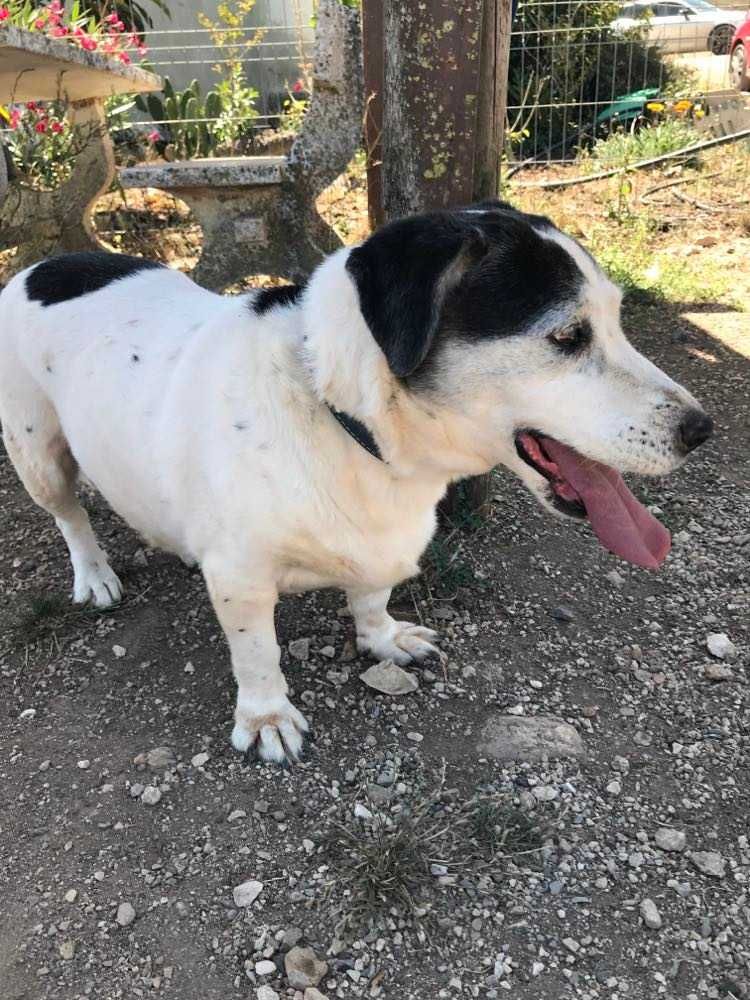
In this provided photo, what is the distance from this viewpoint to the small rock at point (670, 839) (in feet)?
7.53

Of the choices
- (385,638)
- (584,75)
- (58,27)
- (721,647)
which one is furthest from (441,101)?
(584,75)

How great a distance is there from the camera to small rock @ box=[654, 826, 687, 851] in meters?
2.29

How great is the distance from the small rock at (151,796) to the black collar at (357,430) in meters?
1.22

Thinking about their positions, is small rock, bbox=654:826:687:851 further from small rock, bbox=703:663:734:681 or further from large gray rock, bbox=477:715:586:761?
small rock, bbox=703:663:734:681

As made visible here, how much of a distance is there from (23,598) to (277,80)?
27.3ft

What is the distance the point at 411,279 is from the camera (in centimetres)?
191

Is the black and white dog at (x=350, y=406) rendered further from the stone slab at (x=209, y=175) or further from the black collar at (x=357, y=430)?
the stone slab at (x=209, y=175)

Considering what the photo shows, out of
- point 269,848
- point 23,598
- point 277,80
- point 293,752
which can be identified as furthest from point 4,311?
point 277,80

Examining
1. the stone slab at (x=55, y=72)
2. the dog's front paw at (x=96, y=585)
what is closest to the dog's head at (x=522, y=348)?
the dog's front paw at (x=96, y=585)

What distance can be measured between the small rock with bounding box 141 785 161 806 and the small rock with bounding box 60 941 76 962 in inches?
17.2

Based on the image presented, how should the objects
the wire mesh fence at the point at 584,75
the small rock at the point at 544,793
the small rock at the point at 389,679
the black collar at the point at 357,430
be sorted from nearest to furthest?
the black collar at the point at 357,430 → the small rock at the point at 544,793 → the small rock at the point at 389,679 → the wire mesh fence at the point at 584,75

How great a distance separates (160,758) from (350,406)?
1.29 meters

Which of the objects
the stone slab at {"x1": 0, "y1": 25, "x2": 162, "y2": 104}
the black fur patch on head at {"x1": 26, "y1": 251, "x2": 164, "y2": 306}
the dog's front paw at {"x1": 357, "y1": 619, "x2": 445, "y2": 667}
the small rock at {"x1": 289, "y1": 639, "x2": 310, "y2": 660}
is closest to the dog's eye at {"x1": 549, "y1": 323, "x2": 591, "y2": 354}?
the dog's front paw at {"x1": 357, "y1": 619, "x2": 445, "y2": 667}

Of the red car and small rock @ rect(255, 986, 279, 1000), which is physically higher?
the red car
